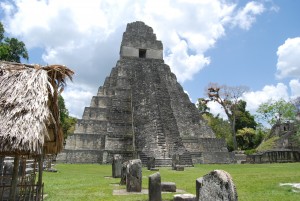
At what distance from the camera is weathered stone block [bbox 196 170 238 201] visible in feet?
13.1

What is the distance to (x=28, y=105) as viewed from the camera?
6238 millimetres

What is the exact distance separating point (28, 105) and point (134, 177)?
15.3 ft

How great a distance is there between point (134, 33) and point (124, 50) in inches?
89.6

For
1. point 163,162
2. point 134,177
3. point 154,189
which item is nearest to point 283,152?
point 163,162

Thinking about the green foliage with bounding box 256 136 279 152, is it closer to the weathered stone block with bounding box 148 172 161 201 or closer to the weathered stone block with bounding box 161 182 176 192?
the weathered stone block with bounding box 161 182 176 192

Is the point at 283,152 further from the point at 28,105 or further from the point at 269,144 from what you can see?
the point at 28,105

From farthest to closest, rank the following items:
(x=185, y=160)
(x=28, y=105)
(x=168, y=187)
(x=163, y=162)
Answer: (x=185, y=160) → (x=163, y=162) → (x=168, y=187) → (x=28, y=105)

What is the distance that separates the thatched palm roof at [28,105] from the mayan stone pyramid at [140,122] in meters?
13.1

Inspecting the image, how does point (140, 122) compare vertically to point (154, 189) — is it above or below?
above

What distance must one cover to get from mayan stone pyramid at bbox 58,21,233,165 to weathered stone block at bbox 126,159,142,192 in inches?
363

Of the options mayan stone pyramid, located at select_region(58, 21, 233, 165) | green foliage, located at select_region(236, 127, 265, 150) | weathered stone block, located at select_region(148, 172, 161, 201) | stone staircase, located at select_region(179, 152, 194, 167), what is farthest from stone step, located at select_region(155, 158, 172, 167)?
green foliage, located at select_region(236, 127, 265, 150)

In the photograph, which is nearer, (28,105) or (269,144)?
(28,105)

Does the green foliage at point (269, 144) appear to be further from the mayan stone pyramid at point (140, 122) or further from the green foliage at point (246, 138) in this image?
the mayan stone pyramid at point (140, 122)

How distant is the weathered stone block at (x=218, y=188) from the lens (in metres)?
3.99
